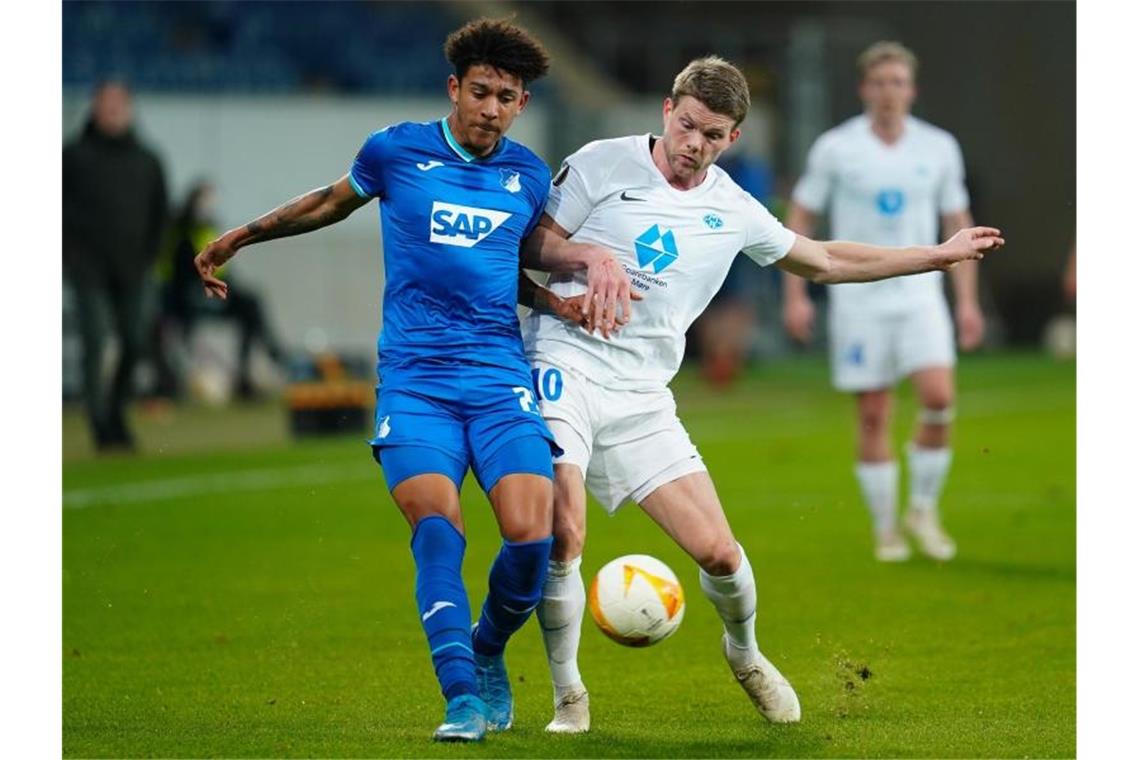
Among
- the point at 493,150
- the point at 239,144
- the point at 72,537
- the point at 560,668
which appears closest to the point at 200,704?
the point at 560,668

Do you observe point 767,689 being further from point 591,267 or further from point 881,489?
point 881,489

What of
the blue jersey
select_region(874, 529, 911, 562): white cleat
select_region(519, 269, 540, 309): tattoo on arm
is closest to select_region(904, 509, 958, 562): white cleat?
select_region(874, 529, 911, 562): white cleat

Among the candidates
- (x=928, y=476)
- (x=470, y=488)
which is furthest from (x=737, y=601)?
(x=470, y=488)

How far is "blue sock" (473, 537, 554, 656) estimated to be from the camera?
607cm

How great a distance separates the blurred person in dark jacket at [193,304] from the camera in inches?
774

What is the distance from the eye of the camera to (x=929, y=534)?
422 inches

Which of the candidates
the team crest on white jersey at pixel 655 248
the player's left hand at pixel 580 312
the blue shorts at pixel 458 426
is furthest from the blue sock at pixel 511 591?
the team crest on white jersey at pixel 655 248

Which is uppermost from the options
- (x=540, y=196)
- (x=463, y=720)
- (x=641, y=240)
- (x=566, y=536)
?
(x=540, y=196)

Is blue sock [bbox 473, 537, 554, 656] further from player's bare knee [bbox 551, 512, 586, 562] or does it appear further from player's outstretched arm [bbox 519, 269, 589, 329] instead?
player's outstretched arm [bbox 519, 269, 589, 329]

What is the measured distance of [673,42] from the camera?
2814 centimetres

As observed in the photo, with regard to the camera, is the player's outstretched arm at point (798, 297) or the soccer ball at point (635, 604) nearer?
the soccer ball at point (635, 604)

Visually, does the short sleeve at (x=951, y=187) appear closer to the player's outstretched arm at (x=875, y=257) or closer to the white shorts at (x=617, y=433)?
the player's outstretched arm at (x=875, y=257)

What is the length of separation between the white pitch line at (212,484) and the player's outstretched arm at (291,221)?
20.4ft

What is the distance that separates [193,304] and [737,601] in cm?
1455
